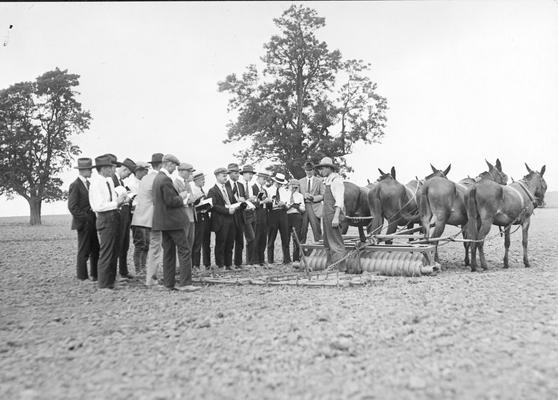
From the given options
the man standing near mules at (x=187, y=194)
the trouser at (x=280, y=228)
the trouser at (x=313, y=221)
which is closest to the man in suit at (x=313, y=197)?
the trouser at (x=313, y=221)

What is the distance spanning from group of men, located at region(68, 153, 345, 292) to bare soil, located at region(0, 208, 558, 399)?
87cm

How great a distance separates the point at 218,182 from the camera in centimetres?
1169

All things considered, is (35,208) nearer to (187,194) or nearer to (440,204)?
(187,194)

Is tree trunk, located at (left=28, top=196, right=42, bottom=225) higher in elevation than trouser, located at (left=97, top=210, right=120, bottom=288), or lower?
higher

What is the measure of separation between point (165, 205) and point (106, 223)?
105 centimetres

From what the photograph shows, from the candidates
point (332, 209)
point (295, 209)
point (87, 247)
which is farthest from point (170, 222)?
point (295, 209)

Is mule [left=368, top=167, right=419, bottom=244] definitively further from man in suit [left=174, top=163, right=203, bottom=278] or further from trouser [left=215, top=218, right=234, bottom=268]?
man in suit [left=174, top=163, right=203, bottom=278]

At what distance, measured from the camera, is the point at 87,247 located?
9695 millimetres

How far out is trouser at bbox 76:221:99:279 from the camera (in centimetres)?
957

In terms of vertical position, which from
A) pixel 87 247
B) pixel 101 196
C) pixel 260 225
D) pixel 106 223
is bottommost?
pixel 87 247

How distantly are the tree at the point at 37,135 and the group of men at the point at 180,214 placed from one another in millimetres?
27704

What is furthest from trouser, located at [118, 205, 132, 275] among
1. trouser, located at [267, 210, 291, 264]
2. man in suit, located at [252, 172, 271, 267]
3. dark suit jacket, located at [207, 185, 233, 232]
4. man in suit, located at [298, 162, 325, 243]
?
man in suit, located at [298, 162, 325, 243]

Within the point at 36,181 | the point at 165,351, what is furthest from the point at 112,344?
Result: the point at 36,181

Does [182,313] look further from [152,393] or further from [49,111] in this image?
[49,111]
